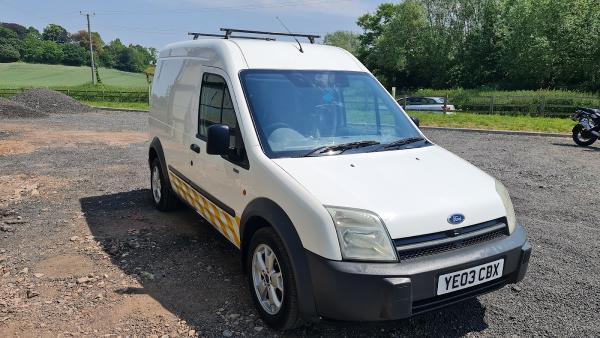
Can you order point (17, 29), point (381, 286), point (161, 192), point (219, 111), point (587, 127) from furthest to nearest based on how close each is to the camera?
1. point (17, 29)
2. point (587, 127)
3. point (161, 192)
4. point (219, 111)
5. point (381, 286)

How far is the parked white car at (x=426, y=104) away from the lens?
76.8 feet

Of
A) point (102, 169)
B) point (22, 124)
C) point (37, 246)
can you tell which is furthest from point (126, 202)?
point (22, 124)

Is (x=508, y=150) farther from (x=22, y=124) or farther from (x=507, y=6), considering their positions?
(x=507, y=6)

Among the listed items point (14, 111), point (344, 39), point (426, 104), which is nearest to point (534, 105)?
point (426, 104)

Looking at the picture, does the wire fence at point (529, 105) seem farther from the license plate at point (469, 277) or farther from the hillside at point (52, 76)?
the hillside at point (52, 76)

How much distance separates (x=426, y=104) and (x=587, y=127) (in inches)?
495

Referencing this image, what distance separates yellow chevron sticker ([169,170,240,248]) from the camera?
147 inches

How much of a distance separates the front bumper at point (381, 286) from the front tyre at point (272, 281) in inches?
9.2

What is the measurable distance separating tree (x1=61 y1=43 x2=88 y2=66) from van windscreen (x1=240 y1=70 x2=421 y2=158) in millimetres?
99123

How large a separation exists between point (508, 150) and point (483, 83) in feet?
136

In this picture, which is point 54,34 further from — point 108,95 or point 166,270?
point 166,270

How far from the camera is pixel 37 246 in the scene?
4.80m

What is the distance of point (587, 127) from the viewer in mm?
11938

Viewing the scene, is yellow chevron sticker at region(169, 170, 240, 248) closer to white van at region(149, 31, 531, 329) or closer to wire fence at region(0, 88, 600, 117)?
white van at region(149, 31, 531, 329)
